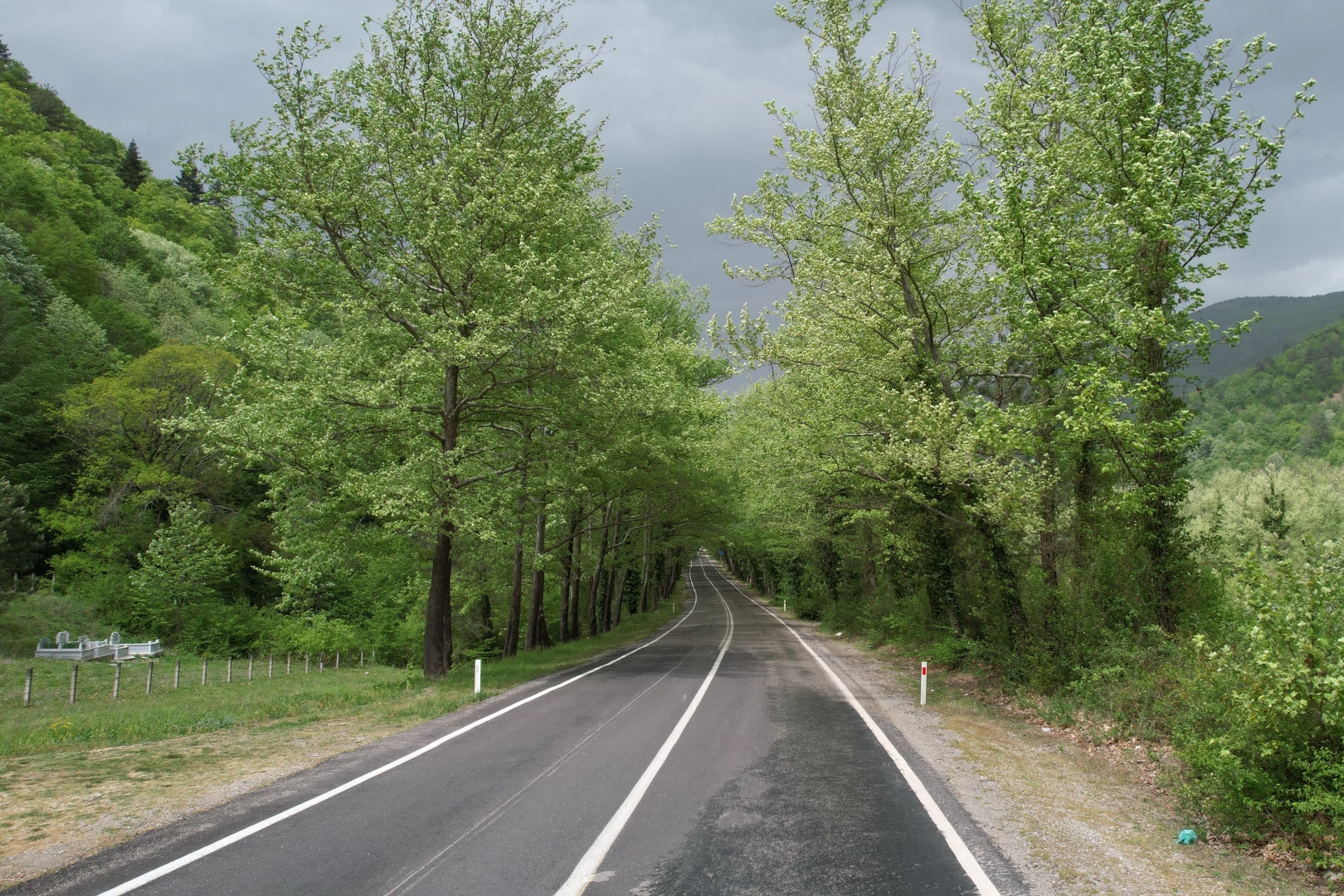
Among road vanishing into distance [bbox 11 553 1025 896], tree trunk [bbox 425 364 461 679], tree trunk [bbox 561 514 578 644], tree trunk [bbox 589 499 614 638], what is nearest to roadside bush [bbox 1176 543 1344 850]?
road vanishing into distance [bbox 11 553 1025 896]

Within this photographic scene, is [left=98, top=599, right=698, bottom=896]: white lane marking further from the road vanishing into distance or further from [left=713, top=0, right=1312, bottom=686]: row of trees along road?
[left=713, top=0, right=1312, bottom=686]: row of trees along road

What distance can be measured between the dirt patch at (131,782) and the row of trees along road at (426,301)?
16.4ft

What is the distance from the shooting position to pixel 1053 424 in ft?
44.1

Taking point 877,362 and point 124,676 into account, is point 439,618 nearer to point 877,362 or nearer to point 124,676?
point 877,362

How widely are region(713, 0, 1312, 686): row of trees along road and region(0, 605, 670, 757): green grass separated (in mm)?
9082

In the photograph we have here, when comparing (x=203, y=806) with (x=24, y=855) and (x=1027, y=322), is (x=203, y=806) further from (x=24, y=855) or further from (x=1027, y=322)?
(x=1027, y=322)

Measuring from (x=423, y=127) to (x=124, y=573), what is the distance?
31.8 metres

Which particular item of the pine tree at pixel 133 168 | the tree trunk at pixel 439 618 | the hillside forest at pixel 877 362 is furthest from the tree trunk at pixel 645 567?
the pine tree at pixel 133 168

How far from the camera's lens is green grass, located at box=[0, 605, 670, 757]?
11195 millimetres

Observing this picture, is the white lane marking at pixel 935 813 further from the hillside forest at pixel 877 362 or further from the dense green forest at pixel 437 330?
the dense green forest at pixel 437 330

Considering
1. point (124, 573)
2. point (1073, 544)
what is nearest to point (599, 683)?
point (1073, 544)

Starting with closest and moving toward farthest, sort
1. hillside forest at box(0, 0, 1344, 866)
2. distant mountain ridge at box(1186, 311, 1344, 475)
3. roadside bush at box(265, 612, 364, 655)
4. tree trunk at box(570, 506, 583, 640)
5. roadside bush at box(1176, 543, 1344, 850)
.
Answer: roadside bush at box(1176, 543, 1344, 850), hillside forest at box(0, 0, 1344, 866), tree trunk at box(570, 506, 583, 640), roadside bush at box(265, 612, 364, 655), distant mountain ridge at box(1186, 311, 1344, 475)

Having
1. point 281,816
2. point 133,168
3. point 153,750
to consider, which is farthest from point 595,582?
point 133,168

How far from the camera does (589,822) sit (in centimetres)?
624
